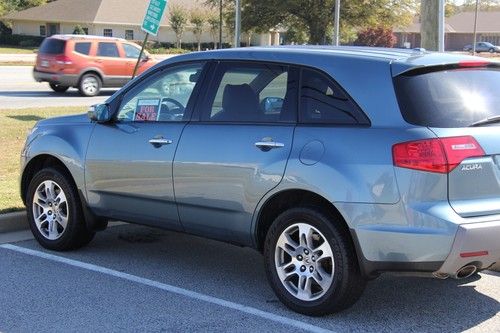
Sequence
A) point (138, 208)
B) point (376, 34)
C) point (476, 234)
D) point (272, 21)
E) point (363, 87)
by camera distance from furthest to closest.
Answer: point (376, 34), point (272, 21), point (138, 208), point (363, 87), point (476, 234)

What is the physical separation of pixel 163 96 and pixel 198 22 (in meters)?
62.1

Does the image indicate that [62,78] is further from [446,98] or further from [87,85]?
[446,98]

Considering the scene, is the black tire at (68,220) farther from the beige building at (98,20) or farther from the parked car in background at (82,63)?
the beige building at (98,20)

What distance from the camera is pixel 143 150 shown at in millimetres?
5383

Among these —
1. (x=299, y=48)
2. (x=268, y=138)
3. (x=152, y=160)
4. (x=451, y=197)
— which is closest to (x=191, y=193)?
(x=152, y=160)

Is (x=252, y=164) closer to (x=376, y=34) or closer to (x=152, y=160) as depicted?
(x=152, y=160)

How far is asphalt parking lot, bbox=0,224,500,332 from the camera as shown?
4453mm

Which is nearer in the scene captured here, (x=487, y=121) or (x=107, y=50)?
(x=487, y=121)

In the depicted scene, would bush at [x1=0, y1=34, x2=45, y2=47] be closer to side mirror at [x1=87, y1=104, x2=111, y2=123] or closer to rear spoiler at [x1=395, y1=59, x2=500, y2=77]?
side mirror at [x1=87, y1=104, x2=111, y2=123]

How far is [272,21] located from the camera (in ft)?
141

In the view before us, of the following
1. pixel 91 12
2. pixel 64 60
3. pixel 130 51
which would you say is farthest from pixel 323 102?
pixel 91 12

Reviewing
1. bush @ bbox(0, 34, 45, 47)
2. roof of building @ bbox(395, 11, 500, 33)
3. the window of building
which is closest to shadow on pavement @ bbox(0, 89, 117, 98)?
the window of building

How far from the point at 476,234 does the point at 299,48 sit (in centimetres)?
196

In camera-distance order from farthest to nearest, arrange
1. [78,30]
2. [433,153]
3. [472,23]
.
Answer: [472,23] → [78,30] → [433,153]
